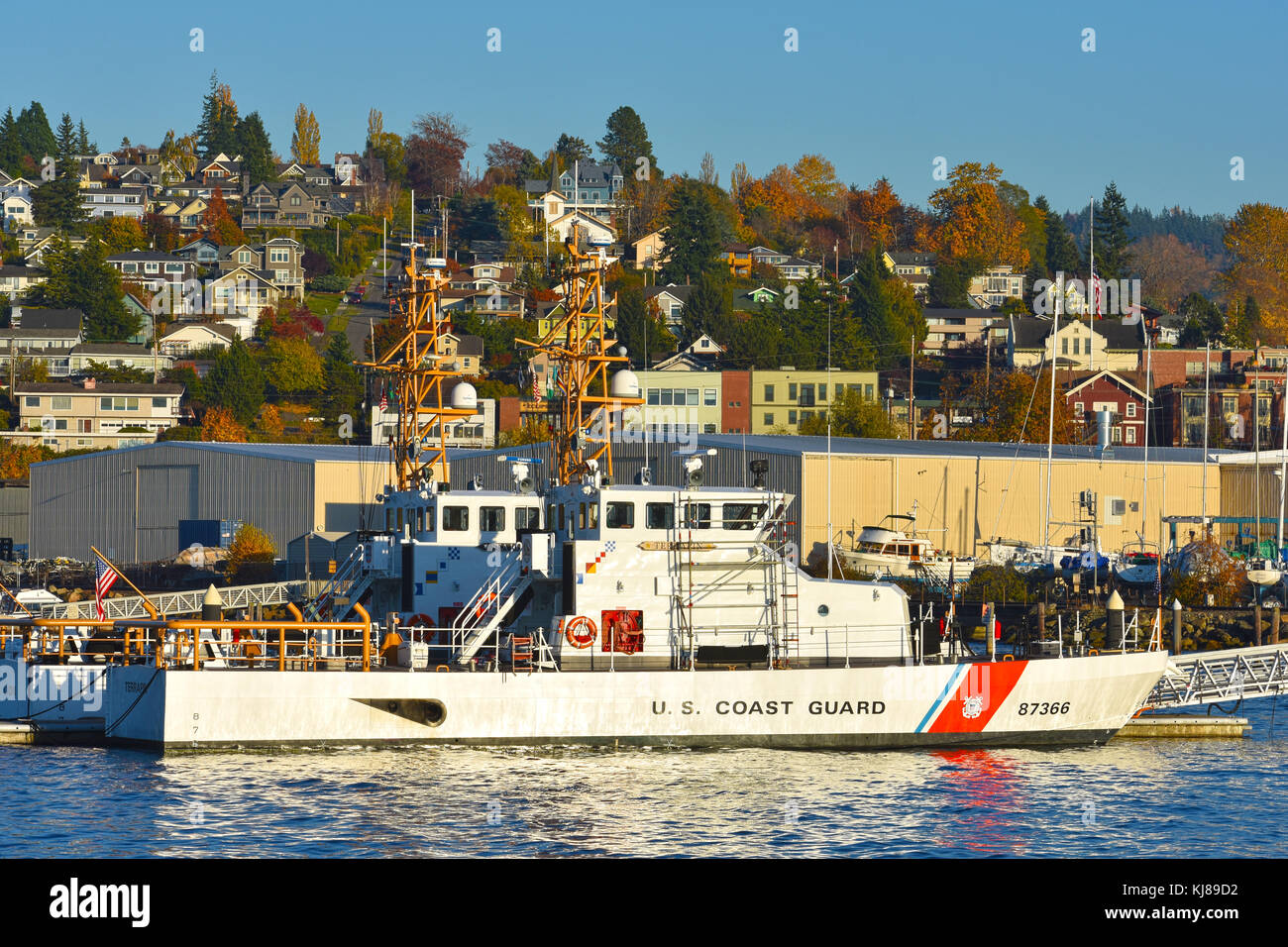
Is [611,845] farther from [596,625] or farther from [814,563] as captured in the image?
[814,563]

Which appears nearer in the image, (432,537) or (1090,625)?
(432,537)

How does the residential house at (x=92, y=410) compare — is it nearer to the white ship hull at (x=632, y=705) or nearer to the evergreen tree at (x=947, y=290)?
the white ship hull at (x=632, y=705)

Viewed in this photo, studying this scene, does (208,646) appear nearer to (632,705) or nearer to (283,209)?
(632,705)

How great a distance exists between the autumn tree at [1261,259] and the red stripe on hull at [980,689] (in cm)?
14849

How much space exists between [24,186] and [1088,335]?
5517 inches

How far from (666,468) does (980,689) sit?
35876mm

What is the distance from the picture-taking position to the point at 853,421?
103 metres

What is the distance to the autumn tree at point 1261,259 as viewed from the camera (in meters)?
173

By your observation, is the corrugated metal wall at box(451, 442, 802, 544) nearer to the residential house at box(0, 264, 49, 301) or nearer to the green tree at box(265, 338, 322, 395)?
the green tree at box(265, 338, 322, 395)

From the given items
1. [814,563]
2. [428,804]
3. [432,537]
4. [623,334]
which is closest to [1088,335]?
[623,334]

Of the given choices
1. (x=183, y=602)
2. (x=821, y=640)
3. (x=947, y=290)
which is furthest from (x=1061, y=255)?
(x=821, y=640)
